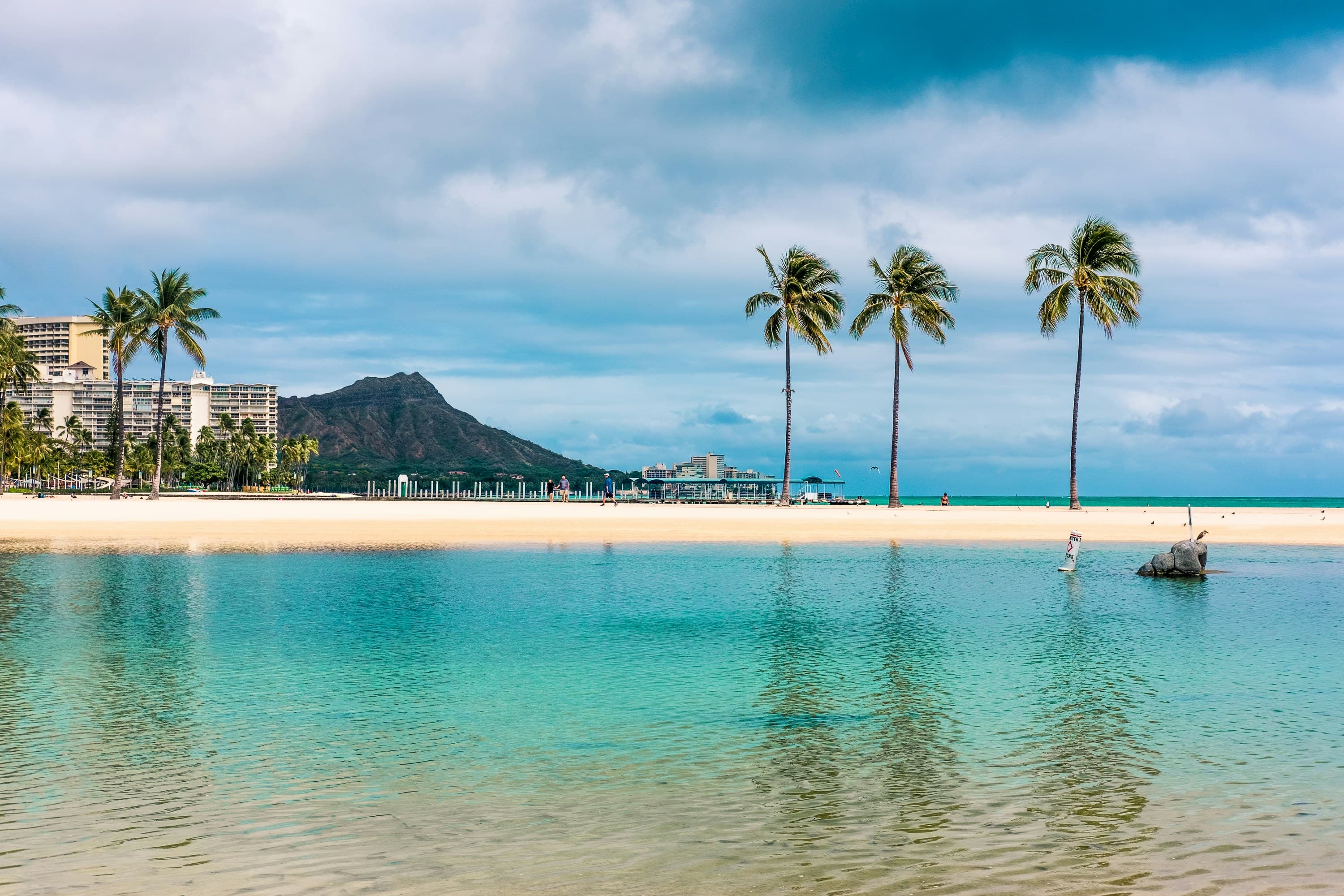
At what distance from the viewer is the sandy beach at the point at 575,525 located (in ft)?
128

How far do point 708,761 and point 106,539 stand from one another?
37.0 meters

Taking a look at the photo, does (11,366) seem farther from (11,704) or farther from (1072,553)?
(1072,553)

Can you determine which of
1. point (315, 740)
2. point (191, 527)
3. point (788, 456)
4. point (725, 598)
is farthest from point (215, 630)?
point (788, 456)

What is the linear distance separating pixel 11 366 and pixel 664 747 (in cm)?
8782

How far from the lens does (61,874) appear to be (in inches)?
240

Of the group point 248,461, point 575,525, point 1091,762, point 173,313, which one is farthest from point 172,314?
point 248,461

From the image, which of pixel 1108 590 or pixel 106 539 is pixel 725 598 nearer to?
pixel 1108 590

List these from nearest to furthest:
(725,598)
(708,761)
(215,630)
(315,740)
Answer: (708,761)
(315,740)
(215,630)
(725,598)

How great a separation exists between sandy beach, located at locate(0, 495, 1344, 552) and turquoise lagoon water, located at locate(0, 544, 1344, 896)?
1985 cm

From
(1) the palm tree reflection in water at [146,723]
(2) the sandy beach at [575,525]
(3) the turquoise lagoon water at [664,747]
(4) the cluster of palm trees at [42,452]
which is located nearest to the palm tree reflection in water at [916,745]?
(3) the turquoise lagoon water at [664,747]

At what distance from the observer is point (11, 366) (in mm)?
78000

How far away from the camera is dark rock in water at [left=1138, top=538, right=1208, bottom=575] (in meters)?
26.3

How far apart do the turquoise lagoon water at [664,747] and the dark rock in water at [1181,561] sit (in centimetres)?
592

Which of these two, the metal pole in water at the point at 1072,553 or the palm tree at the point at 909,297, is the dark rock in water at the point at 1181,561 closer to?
the metal pole in water at the point at 1072,553
